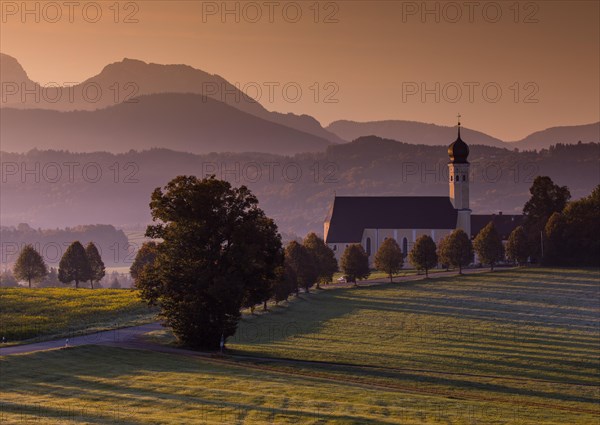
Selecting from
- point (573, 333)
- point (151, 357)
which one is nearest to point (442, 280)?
point (573, 333)

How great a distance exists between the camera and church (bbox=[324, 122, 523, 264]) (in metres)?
178

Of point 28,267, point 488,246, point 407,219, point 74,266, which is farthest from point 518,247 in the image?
point 28,267

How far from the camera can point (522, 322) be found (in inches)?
3445

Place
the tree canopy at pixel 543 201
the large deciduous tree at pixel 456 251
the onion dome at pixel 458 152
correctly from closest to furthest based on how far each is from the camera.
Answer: the large deciduous tree at pixel 456 251 < the tree canopy at pixel 543 201 < the onion dome at pixel 458 152

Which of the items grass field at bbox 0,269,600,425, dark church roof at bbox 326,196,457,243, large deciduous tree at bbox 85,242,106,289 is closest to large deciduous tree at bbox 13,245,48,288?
large deciduous tree at bbox 85,242,106,289

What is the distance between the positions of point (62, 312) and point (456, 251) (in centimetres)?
7076

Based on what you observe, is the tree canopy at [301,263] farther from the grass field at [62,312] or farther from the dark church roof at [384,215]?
the dark church roof at [384,215]

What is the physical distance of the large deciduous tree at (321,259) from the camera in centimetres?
11745

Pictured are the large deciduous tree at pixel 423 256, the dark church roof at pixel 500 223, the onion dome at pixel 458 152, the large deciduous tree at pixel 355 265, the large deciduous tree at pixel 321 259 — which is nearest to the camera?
the large deciduous tree at pixel 321 259

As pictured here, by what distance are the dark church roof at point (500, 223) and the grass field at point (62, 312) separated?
8998 centimetres

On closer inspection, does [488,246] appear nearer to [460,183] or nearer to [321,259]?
[321,259]

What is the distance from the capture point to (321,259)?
4776 inches

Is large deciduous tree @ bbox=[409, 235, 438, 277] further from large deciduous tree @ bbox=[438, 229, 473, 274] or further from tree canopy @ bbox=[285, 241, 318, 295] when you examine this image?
tree canopy @ bbox=[285, 241, 318, 295]

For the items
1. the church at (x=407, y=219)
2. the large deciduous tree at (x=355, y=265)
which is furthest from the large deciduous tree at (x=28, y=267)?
the church at (x=407, y=219)
